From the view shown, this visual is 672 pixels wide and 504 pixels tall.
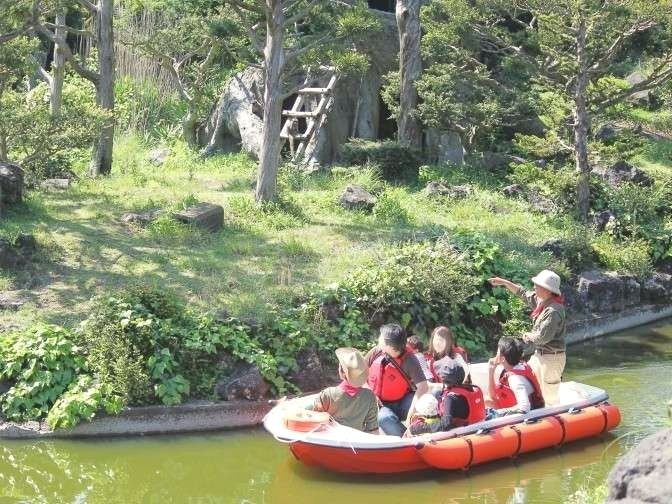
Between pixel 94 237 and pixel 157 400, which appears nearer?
pixel 157 400

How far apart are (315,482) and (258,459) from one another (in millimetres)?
897

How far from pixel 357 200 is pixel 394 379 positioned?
716 cm

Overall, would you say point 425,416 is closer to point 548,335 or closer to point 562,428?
point 562,428

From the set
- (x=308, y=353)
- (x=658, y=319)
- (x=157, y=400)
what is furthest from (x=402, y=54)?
(x=157, y=400)

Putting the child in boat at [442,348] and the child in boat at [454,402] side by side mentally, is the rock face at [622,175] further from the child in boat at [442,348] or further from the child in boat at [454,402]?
the child in boat at [454,402]

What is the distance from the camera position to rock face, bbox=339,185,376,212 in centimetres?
1639

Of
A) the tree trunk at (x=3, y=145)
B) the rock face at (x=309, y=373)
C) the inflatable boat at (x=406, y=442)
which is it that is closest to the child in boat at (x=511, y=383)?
the inflatable boat at (x=406, y=442)

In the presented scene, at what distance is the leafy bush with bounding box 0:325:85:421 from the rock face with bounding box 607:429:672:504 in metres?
6.58

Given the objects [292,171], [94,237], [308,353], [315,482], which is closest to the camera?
[315,482]

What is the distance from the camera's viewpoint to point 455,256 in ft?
44.1

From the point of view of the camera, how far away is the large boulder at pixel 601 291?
14.9 metres

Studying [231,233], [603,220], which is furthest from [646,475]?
[603,220]

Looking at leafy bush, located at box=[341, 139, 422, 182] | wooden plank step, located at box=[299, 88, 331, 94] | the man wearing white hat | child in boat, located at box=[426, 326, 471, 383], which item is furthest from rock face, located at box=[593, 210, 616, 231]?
child in boat, located at box=[426, 326, 471, 383]

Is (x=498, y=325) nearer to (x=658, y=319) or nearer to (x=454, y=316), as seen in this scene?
(x=454, y=316)
